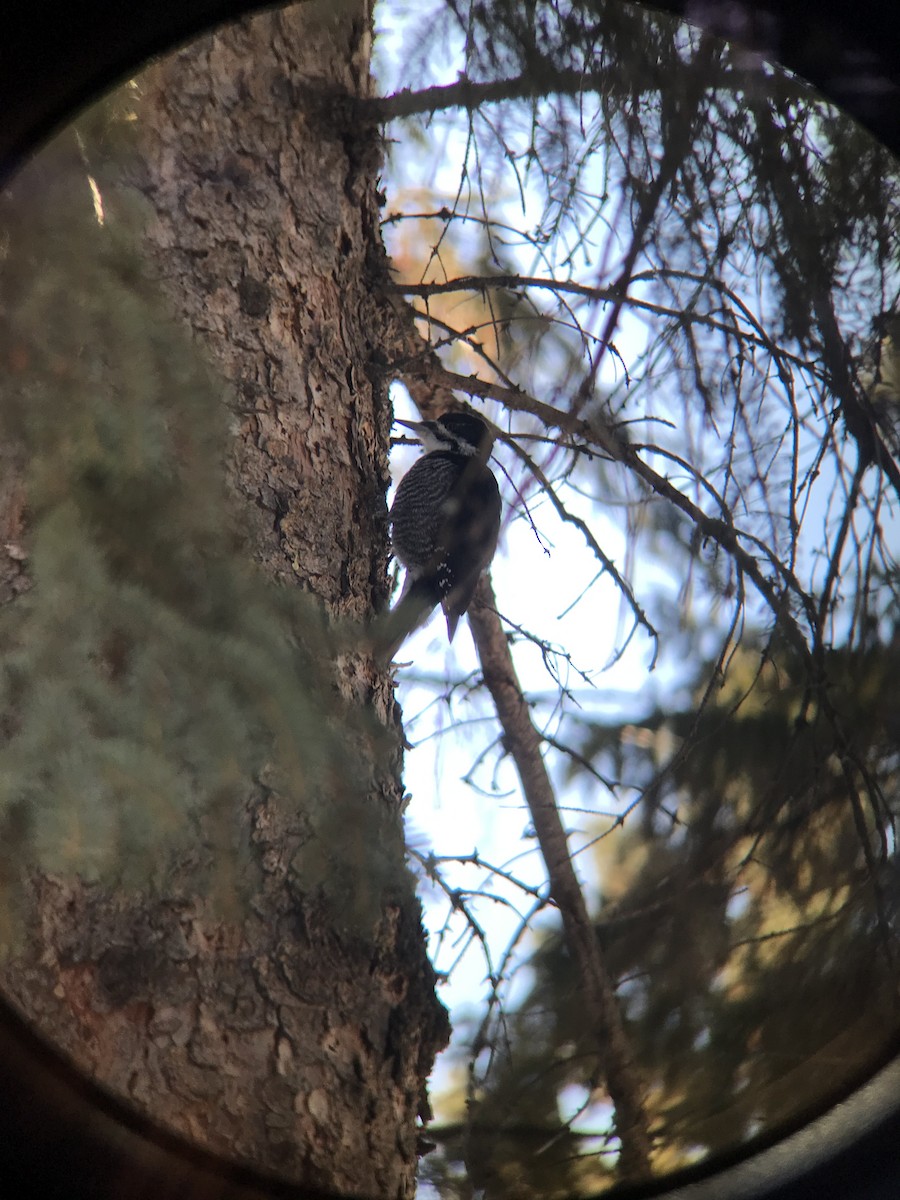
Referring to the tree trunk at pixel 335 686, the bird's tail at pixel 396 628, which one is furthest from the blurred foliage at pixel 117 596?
the bird's tail at pixel 396 628

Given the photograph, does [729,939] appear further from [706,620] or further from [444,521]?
[444,521]

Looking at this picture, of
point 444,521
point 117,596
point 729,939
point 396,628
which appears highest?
point 444,521

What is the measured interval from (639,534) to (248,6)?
96 centimetres

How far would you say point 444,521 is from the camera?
2.70 m

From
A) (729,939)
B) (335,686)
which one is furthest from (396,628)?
(729,939)

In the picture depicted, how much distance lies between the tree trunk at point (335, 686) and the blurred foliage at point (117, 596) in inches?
2.6

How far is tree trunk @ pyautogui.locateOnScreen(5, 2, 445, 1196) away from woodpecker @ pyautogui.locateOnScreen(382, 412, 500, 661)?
0.66 ft

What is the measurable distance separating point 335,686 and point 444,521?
1.59 m

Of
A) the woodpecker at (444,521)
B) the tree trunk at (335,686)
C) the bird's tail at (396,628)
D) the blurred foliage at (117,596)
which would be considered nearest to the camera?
the blurred foliage at (117,596)

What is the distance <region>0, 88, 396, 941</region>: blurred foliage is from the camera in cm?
97

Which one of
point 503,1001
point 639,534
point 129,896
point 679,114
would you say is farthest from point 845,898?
point 679,114

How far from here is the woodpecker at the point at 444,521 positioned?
1752 mm

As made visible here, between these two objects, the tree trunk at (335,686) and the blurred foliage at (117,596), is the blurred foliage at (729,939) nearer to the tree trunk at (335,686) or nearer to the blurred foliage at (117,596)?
the tree trunk at (335,686)

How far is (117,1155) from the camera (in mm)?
1037
